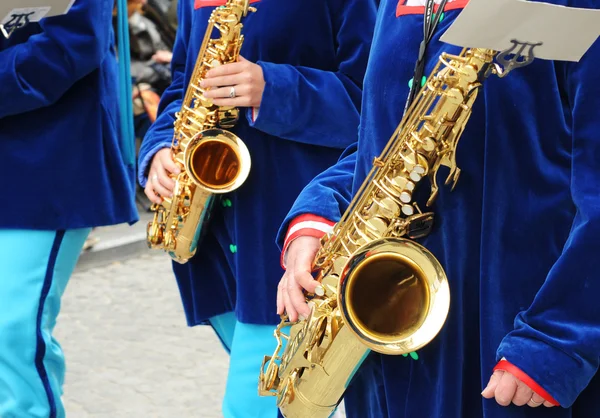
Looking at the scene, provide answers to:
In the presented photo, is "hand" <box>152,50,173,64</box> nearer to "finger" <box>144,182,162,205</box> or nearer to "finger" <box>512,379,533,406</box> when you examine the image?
"finger" <box>144,182,162,205</box>

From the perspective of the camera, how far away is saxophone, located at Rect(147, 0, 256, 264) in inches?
87.7

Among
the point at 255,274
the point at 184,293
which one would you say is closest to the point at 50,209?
the point at 184,293

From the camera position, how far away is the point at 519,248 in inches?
54.0

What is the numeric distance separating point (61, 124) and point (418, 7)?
139 centimetres

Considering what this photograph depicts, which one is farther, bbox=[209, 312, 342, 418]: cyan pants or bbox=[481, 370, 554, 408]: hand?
bbox=[209, 312, 342, 418]: cyan pants

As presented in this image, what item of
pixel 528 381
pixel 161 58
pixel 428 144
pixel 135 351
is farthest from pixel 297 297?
pixel 161 58

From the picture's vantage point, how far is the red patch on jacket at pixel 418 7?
4.76ft

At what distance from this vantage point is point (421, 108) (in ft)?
4.77

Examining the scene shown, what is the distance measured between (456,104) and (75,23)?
1.46 meters

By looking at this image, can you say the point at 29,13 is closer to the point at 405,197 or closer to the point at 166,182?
the point at 166,182

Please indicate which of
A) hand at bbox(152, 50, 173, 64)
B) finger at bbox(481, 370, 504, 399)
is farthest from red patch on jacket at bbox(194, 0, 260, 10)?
hand at bbox(152, 50, 173, 64)

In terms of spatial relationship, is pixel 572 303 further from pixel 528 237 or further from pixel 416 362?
pixel 416 362

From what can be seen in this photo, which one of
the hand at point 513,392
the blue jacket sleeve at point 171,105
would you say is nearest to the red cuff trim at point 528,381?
the hand at point 513,392

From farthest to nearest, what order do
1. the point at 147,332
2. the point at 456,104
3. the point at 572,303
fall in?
the point at 147,332 < the point at 456,104 < the point at 572,303
